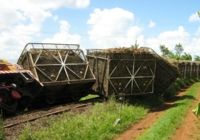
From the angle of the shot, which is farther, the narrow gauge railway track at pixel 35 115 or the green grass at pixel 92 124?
the narrow gauge railway track at pixel 35 115

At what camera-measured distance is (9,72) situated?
2119cm

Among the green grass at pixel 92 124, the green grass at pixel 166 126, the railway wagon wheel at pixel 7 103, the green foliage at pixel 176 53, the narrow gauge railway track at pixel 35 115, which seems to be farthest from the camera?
the green foliage at pixel 176 53

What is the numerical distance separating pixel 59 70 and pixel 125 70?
4373 millimetres

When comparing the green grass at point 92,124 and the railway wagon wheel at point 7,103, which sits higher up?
the railway wagon wheel at point 7,103

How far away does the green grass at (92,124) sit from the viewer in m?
15.8

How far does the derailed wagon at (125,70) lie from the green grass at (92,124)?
3629 millimetres

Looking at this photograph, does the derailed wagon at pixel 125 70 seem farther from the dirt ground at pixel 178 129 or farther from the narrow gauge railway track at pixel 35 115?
the dirt ground at pixel 178 129

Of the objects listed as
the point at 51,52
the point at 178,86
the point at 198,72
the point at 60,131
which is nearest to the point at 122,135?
the point at 60,131

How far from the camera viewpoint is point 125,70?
26297 millimetres

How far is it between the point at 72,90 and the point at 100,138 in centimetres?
940

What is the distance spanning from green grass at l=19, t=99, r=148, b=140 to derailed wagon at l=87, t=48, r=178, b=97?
11.9 ft

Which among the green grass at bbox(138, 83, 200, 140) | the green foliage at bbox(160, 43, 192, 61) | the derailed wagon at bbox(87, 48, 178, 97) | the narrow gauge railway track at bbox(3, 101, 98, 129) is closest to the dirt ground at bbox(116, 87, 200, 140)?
the green grass at bbox(138, 83, 200, 140)

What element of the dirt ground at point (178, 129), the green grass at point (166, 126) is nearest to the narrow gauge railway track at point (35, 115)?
the dirt ground at point (178, 129)

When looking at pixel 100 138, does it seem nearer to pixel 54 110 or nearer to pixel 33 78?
pixel 54 110
